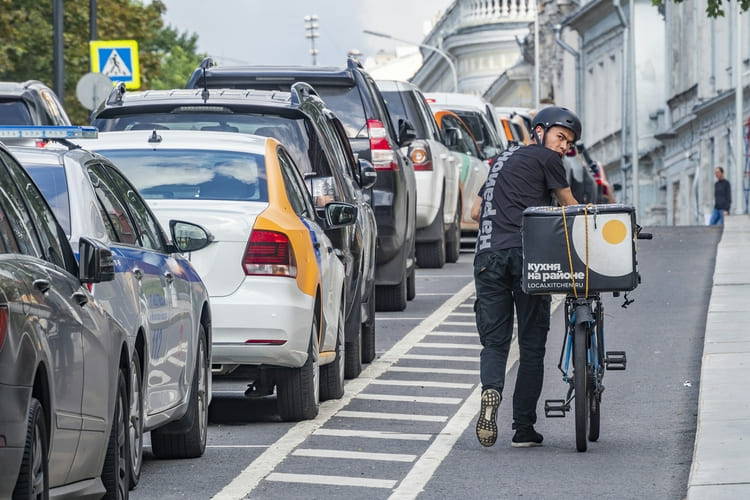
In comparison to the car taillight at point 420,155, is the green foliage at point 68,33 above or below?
above

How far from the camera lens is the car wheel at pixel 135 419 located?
8.38 meters

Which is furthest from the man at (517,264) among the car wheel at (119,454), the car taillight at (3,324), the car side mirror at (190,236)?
the car taillight at (3,324)

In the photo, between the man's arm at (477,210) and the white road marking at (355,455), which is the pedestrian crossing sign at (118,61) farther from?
the white road marking at (355,455)

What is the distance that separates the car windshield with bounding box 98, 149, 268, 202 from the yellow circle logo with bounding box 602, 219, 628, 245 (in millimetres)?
1915

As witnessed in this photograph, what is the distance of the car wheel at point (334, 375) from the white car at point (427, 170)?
9706 mm

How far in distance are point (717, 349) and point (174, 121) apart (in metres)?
4.05

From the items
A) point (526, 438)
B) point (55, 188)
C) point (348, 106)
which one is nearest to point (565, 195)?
point (526, 438)

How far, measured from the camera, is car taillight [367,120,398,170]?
58.7 ft

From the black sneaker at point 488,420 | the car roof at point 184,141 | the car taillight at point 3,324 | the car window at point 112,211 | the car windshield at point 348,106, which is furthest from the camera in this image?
the car windshield at point 348,106

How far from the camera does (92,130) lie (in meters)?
8.77

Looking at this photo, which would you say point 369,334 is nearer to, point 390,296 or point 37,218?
point 390,296

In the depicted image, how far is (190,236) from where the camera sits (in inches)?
431

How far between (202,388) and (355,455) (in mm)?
834

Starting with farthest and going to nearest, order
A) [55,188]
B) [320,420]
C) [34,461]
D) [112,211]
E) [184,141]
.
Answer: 1. [320,420]
2. [184,141]
3. [112,211]
4. [55,188]
5. [34,461]
